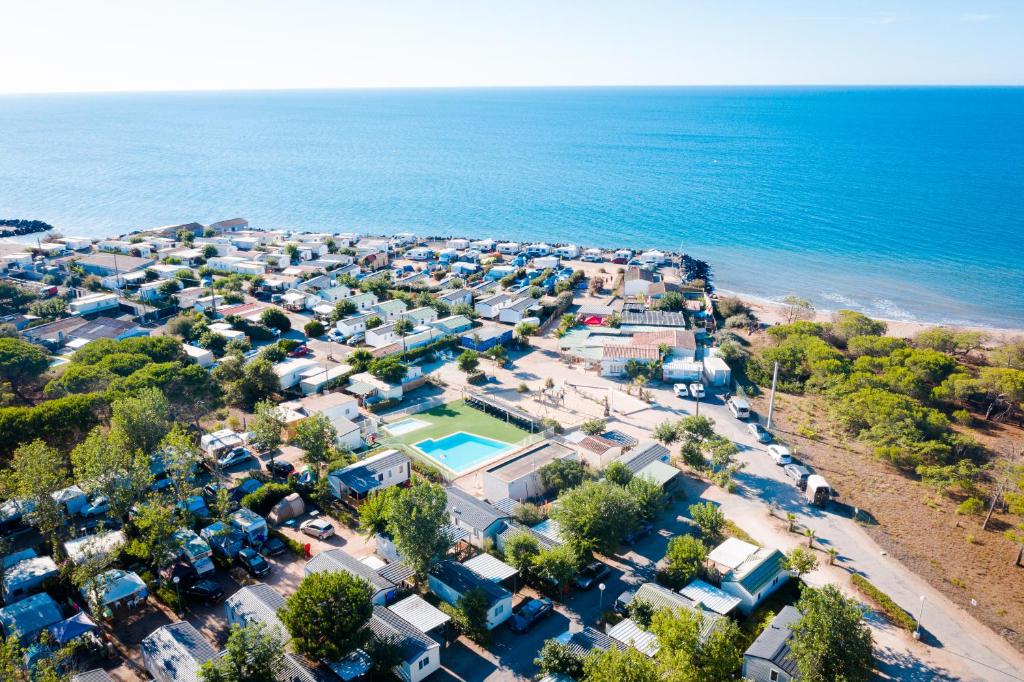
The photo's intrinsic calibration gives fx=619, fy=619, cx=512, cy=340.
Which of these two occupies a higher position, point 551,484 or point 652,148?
point 652,148

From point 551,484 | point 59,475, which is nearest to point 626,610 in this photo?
point 551,484

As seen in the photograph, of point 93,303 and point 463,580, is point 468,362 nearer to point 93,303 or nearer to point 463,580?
point 463,580

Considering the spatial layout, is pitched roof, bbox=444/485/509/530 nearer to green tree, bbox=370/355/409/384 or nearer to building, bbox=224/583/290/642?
building, bbox=224/583/290/642

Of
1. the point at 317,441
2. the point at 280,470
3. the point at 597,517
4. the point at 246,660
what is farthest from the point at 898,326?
the point at 246,660

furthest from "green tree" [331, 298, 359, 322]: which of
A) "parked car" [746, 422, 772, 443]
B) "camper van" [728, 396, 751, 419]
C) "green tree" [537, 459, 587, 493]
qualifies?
"parked car" [746, 422, 772, 443]

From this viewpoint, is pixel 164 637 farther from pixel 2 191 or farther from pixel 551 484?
pixel 2 191

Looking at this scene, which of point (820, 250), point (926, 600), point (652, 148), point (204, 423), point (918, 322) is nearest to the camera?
A: point (926, 600)

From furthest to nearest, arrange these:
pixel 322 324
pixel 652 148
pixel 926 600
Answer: pixel 652 148 → pixel 322 324 → pixel 926 600
